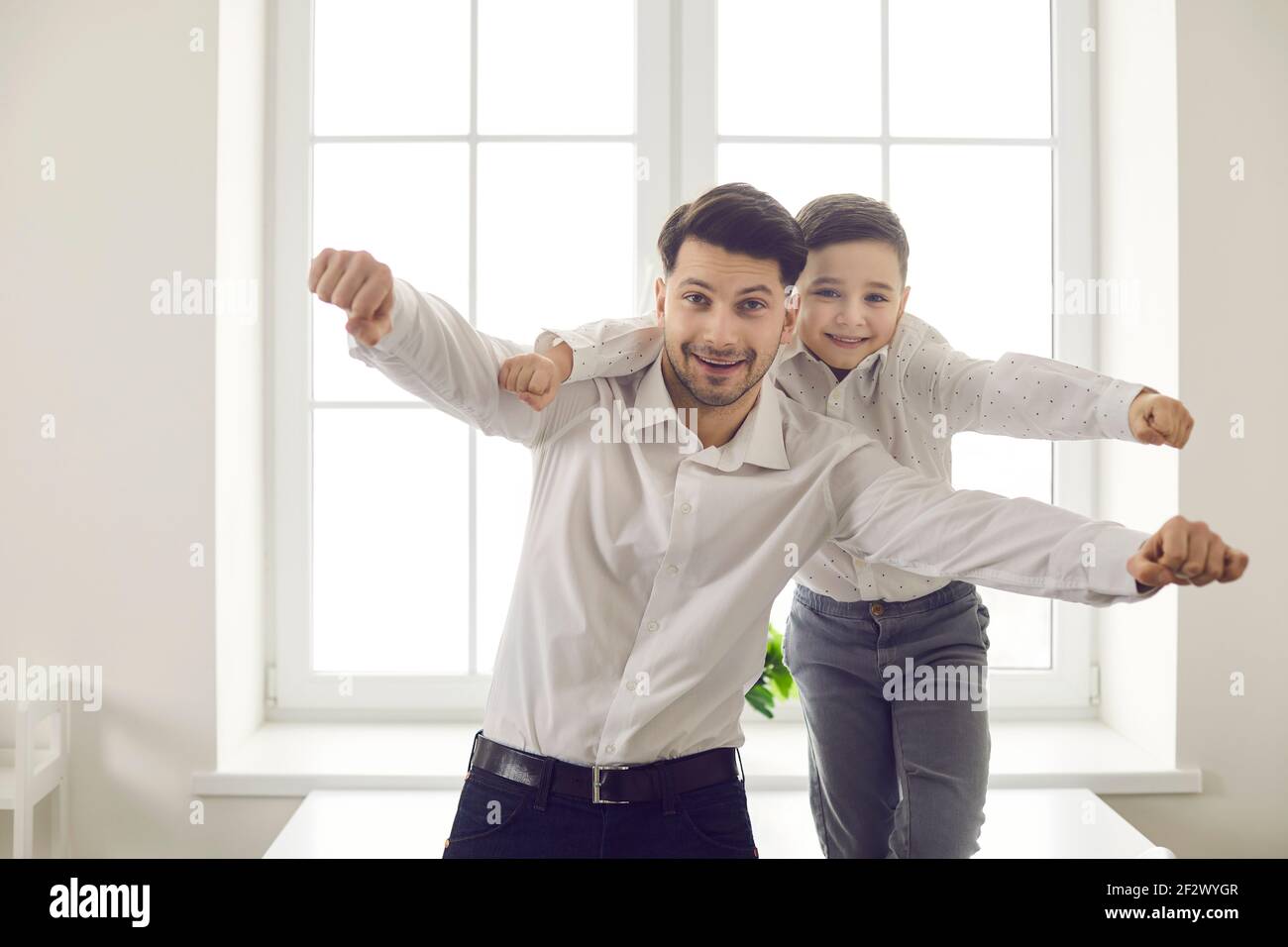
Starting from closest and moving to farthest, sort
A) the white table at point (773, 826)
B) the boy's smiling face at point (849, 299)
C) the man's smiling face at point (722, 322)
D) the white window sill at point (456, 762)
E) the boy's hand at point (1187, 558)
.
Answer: the boy's hand at point (1187, 558) < the man's smiling face at point (722, 322) < the boy's smiling face at point (849, 299) < the white table at point (773, 826) < the white window sill at point (456, 762)

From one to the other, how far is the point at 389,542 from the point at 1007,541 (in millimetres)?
1552

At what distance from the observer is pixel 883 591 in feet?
4.20

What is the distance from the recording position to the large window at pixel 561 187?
2.11 metres

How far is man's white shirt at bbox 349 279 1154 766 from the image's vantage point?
1.04 metres

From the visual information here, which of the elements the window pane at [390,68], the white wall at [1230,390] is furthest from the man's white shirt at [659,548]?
the window pane at [390,68]

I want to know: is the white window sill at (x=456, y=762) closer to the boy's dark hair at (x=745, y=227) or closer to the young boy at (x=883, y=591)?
the young boy at (x=883, y=591)

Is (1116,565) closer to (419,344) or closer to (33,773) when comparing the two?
(419,344)

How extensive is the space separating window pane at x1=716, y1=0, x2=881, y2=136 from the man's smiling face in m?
1.12

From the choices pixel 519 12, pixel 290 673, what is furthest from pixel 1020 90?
pixel 290 673

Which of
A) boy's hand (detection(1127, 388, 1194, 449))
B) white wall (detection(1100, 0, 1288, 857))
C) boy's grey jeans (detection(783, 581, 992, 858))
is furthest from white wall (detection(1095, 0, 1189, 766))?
boy's hand (detection(1127, 388, 1194, 449))

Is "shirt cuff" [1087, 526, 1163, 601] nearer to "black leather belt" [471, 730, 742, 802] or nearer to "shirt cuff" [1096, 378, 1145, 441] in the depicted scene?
"shirt cuff" [1096, 378, 1145, 441]

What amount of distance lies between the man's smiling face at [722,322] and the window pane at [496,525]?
3.50 feet

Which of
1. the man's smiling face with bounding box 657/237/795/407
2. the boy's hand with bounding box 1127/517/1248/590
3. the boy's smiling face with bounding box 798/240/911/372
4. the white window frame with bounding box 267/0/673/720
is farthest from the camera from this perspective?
the white window frame with bounding box 267/0/673/720
